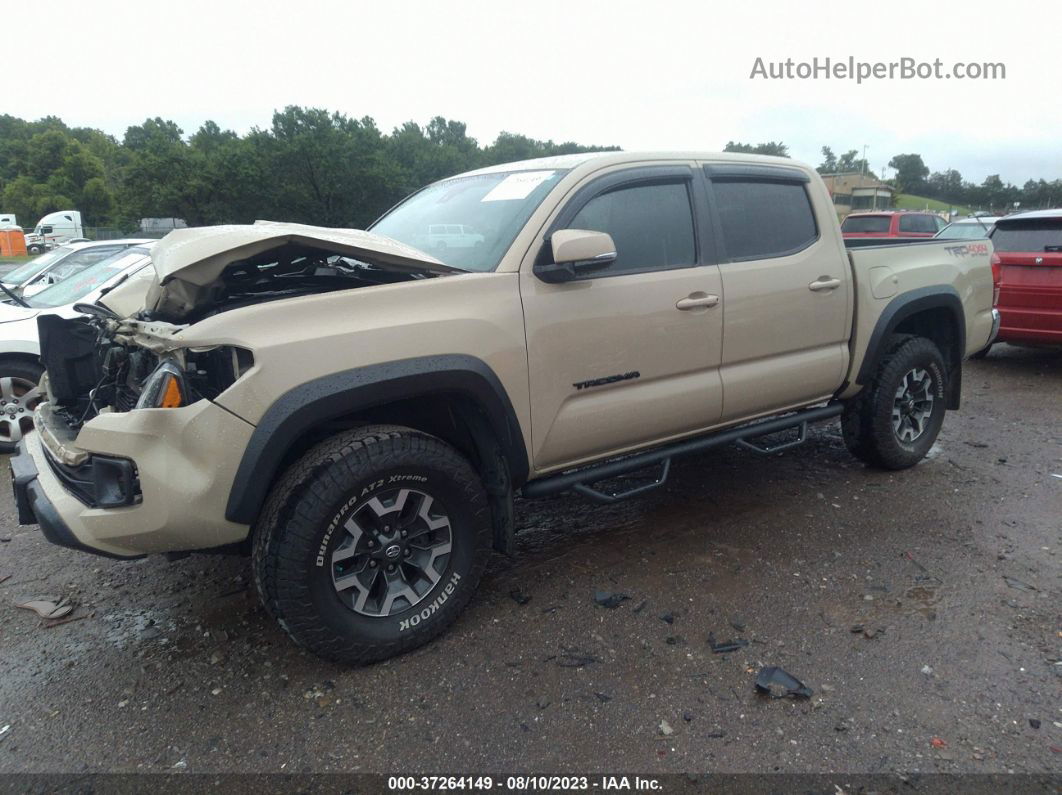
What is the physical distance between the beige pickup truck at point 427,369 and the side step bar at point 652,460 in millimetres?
19

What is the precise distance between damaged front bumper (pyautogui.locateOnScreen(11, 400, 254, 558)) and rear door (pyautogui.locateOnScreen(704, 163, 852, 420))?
2376mm

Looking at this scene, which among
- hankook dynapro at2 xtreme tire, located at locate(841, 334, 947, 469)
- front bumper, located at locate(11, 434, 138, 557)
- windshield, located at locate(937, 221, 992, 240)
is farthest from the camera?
windshield, located at locate(937, 221, 992, 240)

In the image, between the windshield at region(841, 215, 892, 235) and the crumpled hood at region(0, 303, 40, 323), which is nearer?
the crumpled hood at region(0, 303, 40, 323)

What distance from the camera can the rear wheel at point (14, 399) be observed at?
17.8 ft

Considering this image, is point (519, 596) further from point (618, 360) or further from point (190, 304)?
point (190, 304)

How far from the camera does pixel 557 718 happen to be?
99.1 inches

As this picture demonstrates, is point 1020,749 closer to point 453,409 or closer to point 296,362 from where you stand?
point 453,409

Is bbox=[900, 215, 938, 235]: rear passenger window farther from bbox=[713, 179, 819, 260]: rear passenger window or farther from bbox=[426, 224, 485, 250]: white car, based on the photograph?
bbox=[426, 224, 485, 250]: white car

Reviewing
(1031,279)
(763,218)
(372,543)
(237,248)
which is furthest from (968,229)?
(237,248)

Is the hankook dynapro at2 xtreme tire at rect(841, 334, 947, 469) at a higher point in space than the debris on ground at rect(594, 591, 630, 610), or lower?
higher

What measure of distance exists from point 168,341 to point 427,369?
34.6 inches

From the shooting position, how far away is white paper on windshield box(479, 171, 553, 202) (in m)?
3.36

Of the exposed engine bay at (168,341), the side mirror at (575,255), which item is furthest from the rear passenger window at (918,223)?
the exposed engine bay at (168,341)

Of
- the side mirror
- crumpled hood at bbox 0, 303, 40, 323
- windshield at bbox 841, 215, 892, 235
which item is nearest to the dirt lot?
the side mirror
